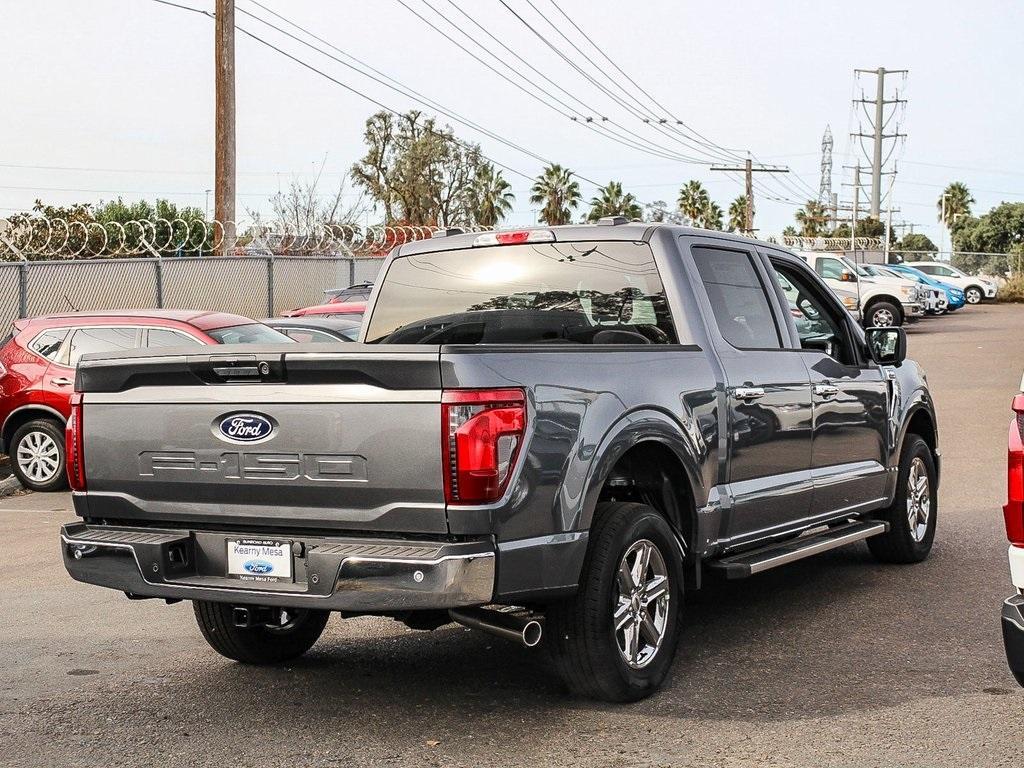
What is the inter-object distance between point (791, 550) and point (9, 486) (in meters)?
9.01

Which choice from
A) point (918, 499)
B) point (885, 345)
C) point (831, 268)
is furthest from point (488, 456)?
point (831, 268)

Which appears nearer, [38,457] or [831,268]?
[38,457]

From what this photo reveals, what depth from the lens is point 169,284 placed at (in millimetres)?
23500

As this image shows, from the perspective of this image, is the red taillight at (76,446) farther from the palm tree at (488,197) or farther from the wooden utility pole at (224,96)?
the palm tree at (488,197)

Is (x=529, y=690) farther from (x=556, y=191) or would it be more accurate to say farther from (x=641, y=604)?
(x=556, y=191)

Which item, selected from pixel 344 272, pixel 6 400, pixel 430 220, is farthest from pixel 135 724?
pixel 430 220

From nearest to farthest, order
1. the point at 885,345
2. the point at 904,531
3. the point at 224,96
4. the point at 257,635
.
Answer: the point at 257,635 → the point at 885,345 → the point at 904,531 → the point at 224,96

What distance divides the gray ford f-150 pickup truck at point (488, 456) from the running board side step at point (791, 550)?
0.03 meters

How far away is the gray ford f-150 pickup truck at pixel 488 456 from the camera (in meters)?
4.90

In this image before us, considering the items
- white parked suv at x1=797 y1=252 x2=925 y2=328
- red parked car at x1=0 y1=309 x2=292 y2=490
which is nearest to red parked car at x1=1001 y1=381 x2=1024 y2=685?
red parked car at x1=0 y1=309 x2=292 y2=490

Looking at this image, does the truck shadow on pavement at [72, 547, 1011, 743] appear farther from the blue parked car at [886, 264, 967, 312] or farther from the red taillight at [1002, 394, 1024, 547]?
the blue parked car at [886, 264, 967, 312]

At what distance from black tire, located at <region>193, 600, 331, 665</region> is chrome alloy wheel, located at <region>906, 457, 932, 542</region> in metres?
3.87

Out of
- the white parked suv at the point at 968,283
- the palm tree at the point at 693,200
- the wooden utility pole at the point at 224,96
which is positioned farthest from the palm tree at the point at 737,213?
the wooden utility pole at the point at 224,96

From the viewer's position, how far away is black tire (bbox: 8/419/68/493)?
43.7 feet
